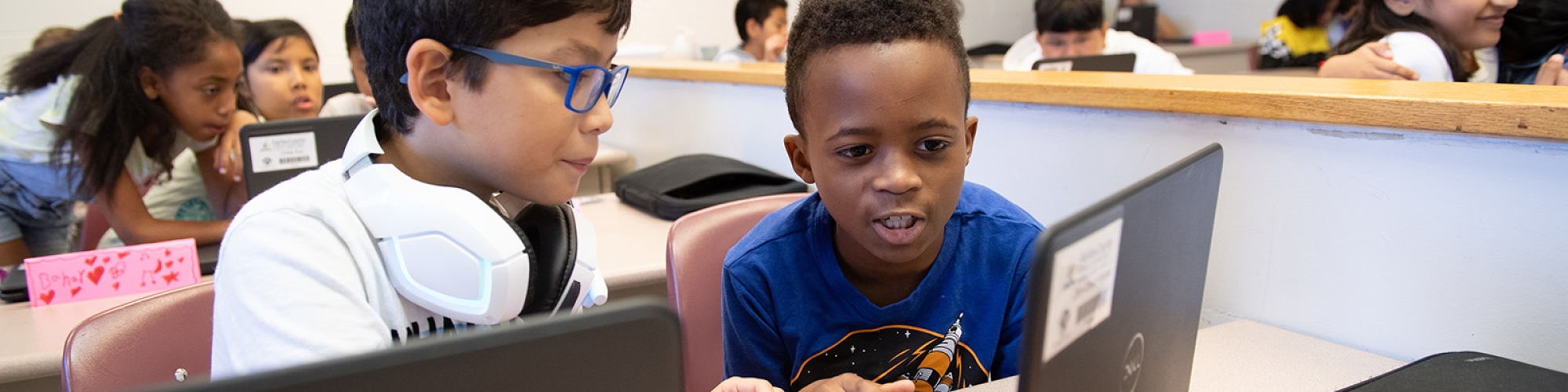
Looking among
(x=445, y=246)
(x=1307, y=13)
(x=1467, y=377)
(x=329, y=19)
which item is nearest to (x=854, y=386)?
(x=445, y=246)

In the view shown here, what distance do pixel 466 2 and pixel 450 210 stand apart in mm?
174

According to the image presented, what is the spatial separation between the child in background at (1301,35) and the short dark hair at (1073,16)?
180 centimetres

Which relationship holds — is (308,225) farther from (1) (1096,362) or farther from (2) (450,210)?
(1) (1096,362)

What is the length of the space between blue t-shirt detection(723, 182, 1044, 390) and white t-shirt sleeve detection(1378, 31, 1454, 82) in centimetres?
108

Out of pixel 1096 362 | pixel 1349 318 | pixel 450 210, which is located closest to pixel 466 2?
pixel 450 210

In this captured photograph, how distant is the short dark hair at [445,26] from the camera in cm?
74

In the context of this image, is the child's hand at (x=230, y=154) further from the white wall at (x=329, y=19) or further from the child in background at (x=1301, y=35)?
the child in background at (x=1301, y=35)

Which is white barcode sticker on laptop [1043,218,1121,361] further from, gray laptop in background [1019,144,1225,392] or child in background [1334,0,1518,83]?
child in background [1334,0,1518,83]

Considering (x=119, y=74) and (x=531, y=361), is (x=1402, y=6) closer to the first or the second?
(x=531, y=361)

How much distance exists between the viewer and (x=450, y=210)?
0.68 meters

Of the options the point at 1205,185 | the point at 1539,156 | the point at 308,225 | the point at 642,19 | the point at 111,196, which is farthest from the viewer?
the point at 642,19

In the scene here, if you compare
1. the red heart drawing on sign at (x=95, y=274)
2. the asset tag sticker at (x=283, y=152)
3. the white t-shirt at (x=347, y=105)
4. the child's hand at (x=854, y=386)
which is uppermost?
the asset tag sticker at (x=283, y=152)

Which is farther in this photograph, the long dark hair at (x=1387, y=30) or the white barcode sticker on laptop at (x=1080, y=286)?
the long dark hair at (x=1387, y=30)

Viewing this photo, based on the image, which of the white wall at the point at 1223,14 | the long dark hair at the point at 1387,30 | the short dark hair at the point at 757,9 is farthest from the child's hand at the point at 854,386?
the white wall at the point at 1223,14
